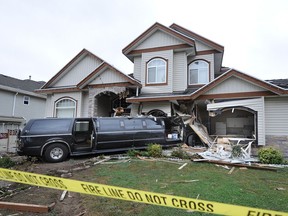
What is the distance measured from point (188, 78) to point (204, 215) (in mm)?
12859

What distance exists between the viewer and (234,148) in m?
9.28

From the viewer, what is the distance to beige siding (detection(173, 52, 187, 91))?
15.3 meters

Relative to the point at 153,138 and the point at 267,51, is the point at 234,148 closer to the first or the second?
the point at 153,138

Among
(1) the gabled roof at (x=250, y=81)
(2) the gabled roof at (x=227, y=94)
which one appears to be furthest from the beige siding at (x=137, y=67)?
(1) the gabled roof at (x=250, y=81)

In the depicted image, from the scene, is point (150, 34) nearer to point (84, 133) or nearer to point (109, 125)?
point (109, 125)

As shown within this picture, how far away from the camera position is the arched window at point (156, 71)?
601 inches

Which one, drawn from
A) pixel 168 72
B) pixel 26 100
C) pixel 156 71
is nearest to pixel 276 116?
pixel 168 72

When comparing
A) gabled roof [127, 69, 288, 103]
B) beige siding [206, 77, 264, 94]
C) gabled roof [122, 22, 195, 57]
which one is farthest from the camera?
gabled roof [122, 22, 195, 57]

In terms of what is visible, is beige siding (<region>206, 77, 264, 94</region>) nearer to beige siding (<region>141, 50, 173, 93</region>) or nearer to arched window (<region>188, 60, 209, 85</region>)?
arched window (<region>188, 60, 209, 85</region>)

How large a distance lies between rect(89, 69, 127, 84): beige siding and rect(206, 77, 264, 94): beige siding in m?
5.96

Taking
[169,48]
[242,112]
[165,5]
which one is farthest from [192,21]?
[242,112]

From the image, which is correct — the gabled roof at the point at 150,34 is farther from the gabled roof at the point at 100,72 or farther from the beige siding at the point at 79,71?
the beige siding at the point at 79,71

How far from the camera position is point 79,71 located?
17672 millimetres

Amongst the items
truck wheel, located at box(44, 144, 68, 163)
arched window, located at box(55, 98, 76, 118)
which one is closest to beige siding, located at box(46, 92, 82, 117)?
arched window, located at box(55, 98, 76, 118)
